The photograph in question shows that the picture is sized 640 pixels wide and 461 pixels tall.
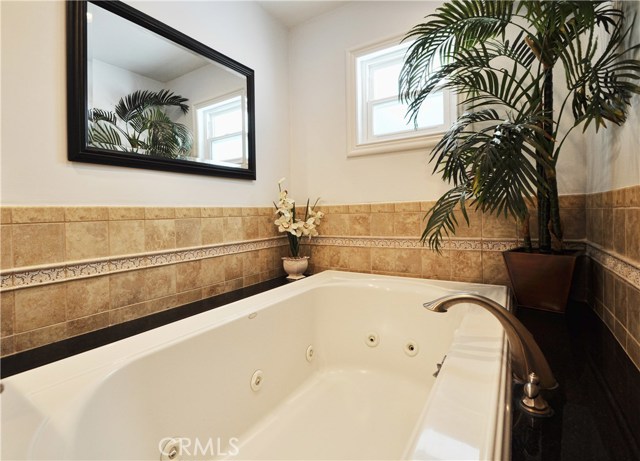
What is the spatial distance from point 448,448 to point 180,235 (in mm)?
1316

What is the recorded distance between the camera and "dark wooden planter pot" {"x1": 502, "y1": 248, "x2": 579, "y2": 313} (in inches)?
43.7

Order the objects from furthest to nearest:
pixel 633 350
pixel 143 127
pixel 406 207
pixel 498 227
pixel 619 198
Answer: pixel 406 207 → pixel 498 227 → pixel 143 127 → pixel 619 198 → pixel 633 350

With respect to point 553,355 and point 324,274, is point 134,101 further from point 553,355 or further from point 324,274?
point 553,355

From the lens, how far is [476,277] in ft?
5.06

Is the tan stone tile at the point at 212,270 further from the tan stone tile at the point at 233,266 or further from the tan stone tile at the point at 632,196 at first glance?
the tan stone tile at the point at 632,196

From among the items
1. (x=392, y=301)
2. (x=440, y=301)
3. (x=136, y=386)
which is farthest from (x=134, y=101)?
(x=392, y=301)

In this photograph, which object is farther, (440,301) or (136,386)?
(136,386)

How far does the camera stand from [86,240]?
1048 mm

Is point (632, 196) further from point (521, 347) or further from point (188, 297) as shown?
point (188, 297)

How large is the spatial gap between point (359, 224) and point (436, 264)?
0.53m

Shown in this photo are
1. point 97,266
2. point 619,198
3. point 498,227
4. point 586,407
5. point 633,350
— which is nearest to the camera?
point 586,407

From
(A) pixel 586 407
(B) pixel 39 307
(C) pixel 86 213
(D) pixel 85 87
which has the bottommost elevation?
(A) pixel 586 407

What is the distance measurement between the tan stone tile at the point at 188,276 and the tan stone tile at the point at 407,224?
3.78ft

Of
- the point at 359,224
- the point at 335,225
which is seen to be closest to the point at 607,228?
the point at 359,224
